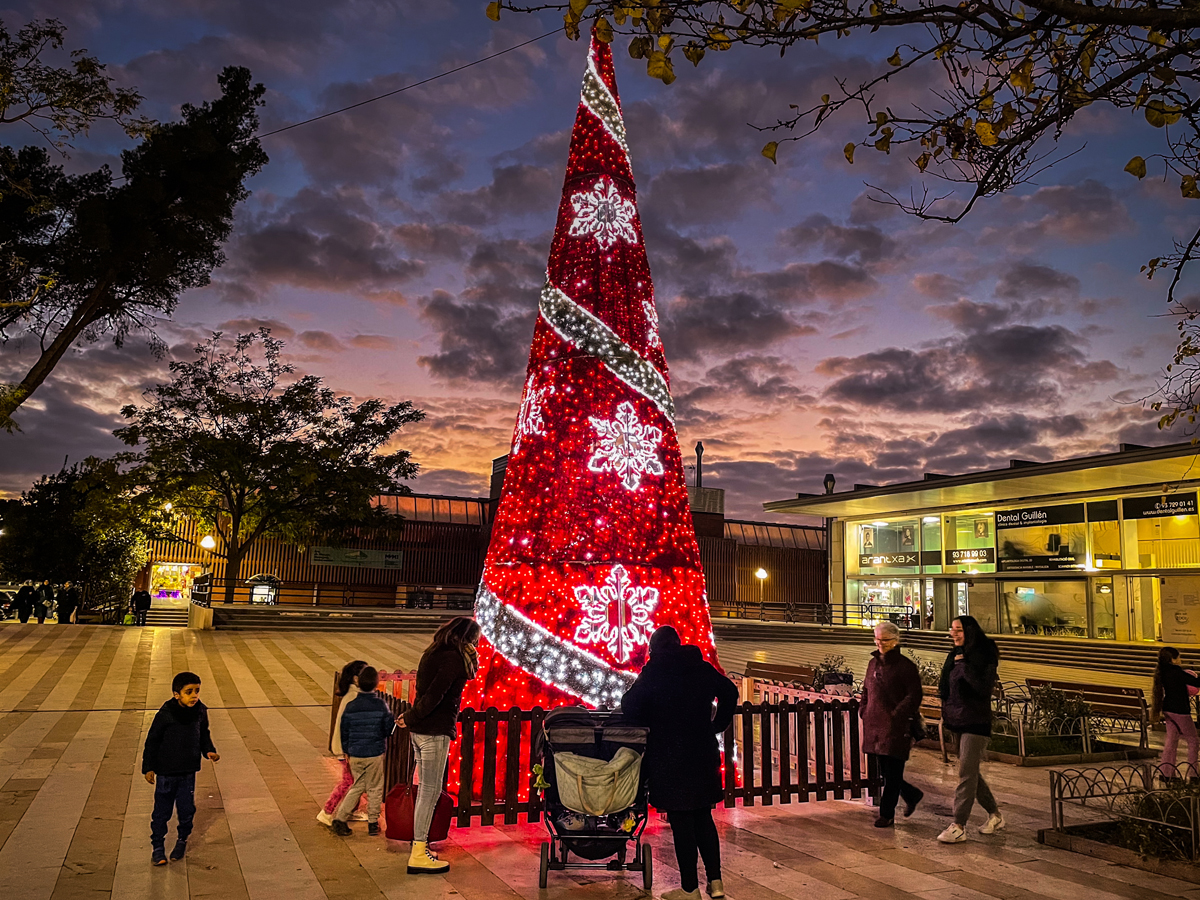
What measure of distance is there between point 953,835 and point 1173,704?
4.08 metres

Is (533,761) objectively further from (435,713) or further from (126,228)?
(126,228)

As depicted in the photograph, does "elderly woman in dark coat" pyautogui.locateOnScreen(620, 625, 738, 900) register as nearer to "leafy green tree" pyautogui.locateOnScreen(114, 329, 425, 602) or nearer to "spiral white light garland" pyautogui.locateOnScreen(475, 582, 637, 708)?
"spiral white light garland" pyautogui.locateOnScreen(475, 582, 637, 708)

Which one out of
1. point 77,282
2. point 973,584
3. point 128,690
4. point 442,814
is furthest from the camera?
point 973,584

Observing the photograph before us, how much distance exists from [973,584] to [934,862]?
1100 inches

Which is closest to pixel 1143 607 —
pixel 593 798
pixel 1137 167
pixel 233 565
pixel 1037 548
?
pixel 1037 548

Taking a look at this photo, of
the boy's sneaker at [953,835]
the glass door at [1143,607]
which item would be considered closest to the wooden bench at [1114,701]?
the boy's sneaker at [953,835]

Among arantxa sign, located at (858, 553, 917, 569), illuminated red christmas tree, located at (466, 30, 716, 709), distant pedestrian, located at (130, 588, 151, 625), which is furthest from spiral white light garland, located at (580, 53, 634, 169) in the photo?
arantxa sign, located at (858, 553, 917, 569)

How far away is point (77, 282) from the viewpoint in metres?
15.4

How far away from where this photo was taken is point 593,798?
478 centimetres

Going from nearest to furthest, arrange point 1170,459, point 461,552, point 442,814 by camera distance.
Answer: point 442,814 → point 1170,459 → point 461,552

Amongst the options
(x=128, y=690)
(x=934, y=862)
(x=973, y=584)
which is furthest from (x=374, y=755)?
(x=973, y=584)

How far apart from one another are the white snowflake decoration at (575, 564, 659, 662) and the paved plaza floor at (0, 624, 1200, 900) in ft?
4.49

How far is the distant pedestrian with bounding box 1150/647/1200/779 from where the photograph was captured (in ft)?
27.9

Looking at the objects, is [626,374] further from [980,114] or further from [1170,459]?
[1170,459]
